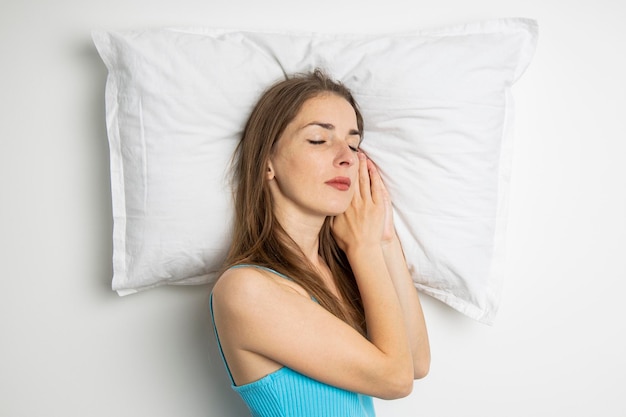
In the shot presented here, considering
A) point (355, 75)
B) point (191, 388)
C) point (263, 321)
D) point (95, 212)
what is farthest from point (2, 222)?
point (355, 75)

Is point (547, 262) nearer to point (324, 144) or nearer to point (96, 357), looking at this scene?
point (324, 144)

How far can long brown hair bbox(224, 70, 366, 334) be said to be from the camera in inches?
55.1

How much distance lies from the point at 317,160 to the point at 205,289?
1.60ft

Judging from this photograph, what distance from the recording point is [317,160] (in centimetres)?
138

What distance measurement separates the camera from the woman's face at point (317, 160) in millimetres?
1392

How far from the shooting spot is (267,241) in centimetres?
144

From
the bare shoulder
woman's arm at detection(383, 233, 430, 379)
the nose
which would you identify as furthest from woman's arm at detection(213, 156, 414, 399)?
the nose

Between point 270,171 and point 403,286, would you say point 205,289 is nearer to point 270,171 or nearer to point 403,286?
point 270,171

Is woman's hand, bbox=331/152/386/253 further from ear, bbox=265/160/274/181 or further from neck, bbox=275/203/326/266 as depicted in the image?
ear, bbox=265/160/274/181

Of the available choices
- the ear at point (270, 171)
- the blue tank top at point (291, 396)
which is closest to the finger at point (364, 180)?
the ear at point (270, 171)

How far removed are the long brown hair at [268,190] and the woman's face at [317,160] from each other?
0.07ft

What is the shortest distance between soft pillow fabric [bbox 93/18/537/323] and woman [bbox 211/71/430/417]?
0.19 feet

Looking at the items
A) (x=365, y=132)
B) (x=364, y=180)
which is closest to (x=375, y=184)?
(x=364, y=180)

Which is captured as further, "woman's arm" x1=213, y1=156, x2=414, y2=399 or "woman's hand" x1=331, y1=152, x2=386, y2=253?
"woman's hand" x1=331, y1=152, x2=386, y2=253
